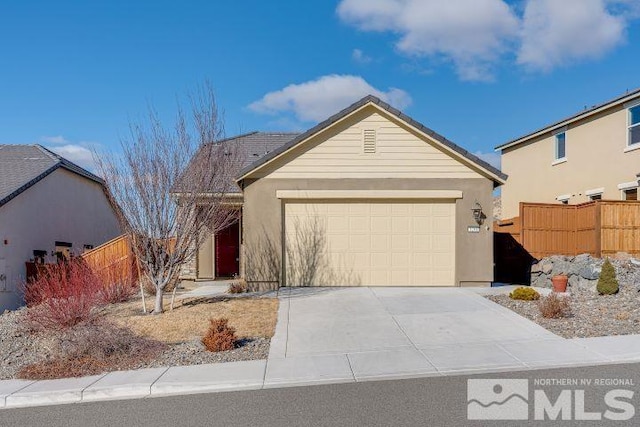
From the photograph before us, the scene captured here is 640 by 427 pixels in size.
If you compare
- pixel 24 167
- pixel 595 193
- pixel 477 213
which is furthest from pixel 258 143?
pixel 595 193

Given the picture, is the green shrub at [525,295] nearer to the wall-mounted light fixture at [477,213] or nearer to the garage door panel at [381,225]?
the wall-mounted light fixture at [477,213]

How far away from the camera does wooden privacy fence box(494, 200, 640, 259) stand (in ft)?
51.2

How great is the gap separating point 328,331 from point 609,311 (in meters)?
6.14

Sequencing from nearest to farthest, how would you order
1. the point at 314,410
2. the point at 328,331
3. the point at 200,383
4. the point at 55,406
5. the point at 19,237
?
1. the point at 314,410
2. the point at 55,406
3. the point at 200,383
4. the point at 328,331
5. the point at 19,237

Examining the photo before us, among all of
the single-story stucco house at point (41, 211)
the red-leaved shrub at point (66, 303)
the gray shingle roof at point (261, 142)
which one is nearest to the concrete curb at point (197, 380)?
the red-leaved shrub at point (66, 303)

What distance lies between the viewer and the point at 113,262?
49.0ft

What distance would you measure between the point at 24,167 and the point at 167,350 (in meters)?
12.0

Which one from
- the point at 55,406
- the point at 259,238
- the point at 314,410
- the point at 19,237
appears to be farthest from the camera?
the point at 19,237

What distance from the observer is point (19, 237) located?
15.5 m

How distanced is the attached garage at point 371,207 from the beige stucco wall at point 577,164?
764 centimetres

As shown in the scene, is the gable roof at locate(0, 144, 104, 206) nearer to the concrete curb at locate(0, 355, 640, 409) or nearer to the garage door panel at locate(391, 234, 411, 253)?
the garage door panel at locate(391, 234, 411, 253)

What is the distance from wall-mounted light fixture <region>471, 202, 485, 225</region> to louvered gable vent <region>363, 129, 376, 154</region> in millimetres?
3243

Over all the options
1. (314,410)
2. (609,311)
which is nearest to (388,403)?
(314,410)

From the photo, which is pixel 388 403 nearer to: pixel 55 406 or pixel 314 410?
pixel 314 410
